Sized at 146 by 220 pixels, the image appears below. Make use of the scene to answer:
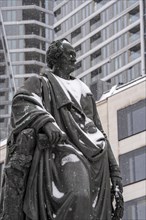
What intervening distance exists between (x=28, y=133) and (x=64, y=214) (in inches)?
40.2

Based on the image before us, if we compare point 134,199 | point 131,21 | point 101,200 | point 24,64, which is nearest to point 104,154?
point 101,200

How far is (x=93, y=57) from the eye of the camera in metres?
156

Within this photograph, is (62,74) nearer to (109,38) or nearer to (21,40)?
(109,38)

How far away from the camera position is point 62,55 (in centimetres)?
1172

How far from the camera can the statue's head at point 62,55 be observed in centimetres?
1172

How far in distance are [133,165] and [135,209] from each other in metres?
3.01

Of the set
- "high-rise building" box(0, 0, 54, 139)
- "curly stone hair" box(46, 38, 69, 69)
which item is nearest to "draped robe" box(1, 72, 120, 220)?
"curly stone hair" box(46, 38, 69, 69)

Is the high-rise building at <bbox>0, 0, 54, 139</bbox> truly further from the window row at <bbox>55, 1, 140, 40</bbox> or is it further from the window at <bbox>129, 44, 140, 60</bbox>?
the window at <bbox>129, 44, 140, 60</bbox>

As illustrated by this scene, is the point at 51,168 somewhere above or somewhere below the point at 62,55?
below

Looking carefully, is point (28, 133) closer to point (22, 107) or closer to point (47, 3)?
point (22, 107)

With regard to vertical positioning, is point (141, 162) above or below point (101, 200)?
below

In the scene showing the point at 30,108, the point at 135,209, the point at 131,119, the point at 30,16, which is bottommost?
the point at 135,209

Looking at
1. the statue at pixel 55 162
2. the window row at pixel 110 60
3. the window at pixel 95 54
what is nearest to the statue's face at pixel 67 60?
the statue at pixel 55 162

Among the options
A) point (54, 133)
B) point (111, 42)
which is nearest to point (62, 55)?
point (54, 133)
